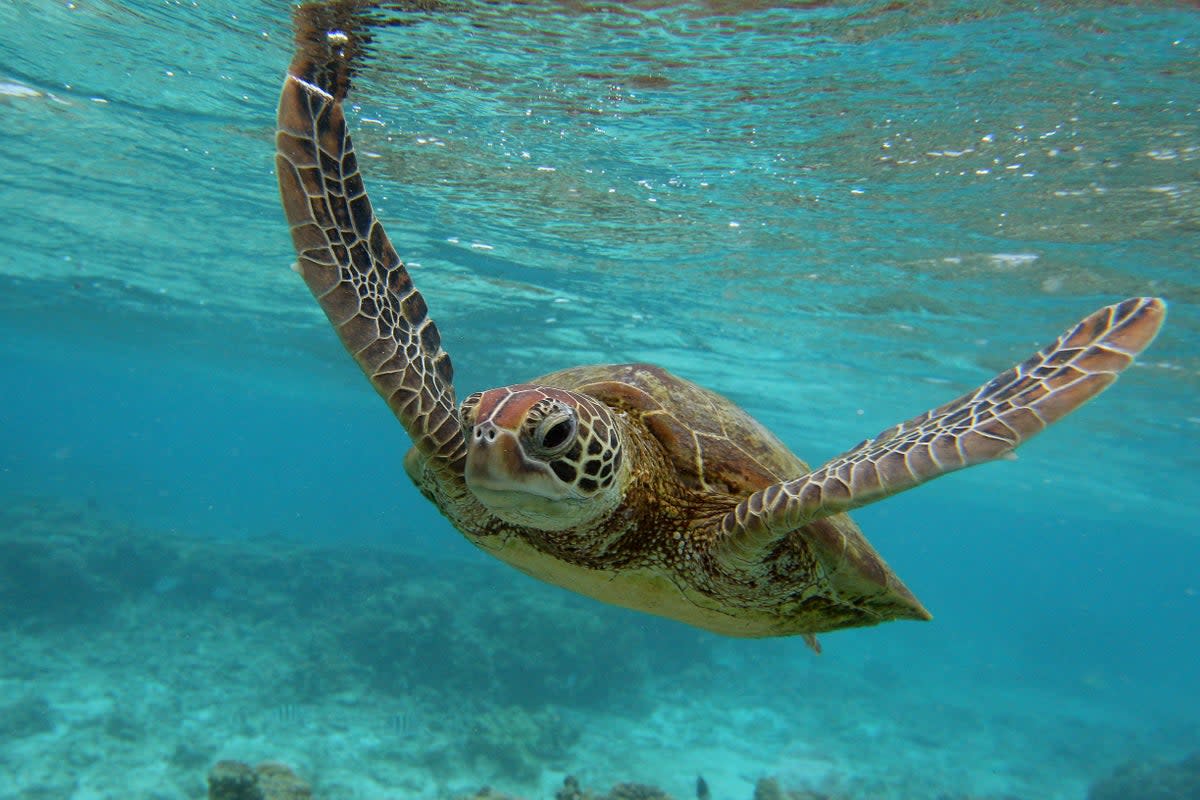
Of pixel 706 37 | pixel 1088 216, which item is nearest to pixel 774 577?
pixel 706 37

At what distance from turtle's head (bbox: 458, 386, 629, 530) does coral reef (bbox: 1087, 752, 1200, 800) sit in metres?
19.6

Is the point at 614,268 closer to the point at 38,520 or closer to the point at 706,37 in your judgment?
the point at 706,37

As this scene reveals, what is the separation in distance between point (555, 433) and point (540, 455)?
0.31ft

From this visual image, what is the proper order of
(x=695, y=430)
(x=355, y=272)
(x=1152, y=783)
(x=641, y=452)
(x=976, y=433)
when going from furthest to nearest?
(x=1152, y=783), (x=695, y=430), (x=355, y=272), (x=641, y=452), (x=976, y=433)

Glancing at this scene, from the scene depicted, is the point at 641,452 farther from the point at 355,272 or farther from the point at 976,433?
the point at 355,272

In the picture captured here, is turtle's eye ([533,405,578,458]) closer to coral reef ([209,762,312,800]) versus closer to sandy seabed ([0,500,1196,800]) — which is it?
coral reef ([209,762,312,800])

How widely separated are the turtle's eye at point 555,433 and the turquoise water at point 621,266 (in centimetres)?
546

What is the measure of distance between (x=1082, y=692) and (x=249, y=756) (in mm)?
40324

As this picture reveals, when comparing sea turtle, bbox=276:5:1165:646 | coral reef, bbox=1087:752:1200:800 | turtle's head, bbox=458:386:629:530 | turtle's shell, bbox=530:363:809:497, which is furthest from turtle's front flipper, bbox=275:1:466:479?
coral reef, bbox=1087:752:1200:800

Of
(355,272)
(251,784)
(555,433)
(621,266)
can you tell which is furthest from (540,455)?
(621,266)

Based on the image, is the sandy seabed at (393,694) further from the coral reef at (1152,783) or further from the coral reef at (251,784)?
the coral reef at (251,784)

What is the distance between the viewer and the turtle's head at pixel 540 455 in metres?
2.36

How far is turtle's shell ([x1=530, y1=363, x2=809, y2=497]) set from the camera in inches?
140

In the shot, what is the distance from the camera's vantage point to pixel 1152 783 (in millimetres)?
15891
